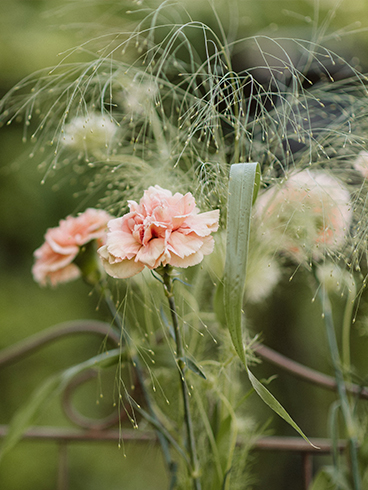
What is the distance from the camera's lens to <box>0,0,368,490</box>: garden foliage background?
923 millimetres

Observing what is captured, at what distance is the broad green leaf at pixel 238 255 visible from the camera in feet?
0.74

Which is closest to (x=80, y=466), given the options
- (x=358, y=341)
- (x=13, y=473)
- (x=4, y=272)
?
(x=13, y=473)

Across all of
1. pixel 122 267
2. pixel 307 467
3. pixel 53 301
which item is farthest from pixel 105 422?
pixel 53 301

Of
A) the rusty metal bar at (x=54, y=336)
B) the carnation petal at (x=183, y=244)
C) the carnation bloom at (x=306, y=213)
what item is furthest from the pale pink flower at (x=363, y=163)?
the rusty metal bar at (x=54, y=336)

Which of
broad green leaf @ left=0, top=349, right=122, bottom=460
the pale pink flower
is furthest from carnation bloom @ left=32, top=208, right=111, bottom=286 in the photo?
the pale pink flower

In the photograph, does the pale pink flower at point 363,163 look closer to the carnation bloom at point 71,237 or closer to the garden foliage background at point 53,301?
the carnation bloom at point 71,237

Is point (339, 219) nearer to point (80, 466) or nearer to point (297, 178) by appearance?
point (297, 178)

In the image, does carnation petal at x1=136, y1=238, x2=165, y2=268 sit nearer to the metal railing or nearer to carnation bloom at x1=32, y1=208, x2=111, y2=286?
carnation bloom at x1=32, y1=208, x2=111, y2=286

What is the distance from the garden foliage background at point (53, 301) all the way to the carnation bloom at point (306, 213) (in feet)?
2.02

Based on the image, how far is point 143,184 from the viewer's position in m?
0.34

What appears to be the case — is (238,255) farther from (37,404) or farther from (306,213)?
(37,404)

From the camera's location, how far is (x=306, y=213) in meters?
0.31

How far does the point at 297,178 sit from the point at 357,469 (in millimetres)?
236

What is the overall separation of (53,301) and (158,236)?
88 centimetres
